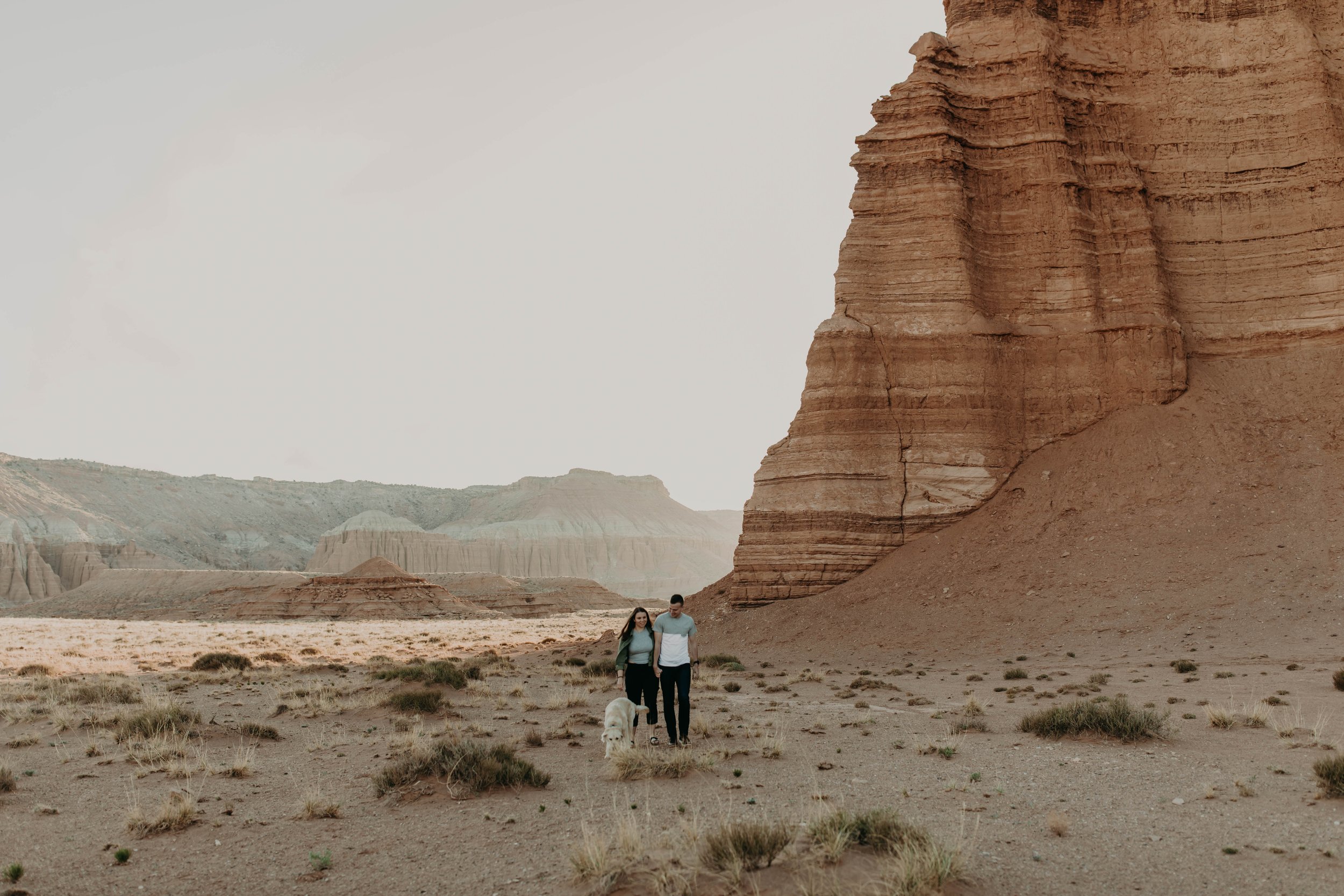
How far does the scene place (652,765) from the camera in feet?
30.0

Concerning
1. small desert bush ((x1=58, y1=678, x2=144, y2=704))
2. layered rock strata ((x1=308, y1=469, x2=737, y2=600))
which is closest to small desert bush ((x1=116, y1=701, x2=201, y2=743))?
small desert bush ((x1=58, y1=678, x2=144, y2=704))

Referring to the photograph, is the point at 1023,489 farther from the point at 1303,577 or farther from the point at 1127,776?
the point at 1127,776

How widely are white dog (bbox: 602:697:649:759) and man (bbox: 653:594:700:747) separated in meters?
0.47

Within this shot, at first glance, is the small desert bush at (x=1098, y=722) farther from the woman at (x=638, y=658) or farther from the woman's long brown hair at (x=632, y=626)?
the woman's long brown hair at (x=632, y=626)

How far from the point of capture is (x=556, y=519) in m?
148

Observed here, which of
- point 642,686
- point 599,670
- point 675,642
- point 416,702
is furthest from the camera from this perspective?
point 599,670

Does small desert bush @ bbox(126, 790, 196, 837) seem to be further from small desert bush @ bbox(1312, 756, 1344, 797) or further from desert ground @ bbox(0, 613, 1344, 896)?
small desert bush @ bbox(1312, 756, 1344, 797)

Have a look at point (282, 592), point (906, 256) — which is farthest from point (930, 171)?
point (282, 592)

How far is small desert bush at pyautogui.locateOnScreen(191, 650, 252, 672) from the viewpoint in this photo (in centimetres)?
2392

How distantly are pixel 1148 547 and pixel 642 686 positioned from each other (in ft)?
64.2

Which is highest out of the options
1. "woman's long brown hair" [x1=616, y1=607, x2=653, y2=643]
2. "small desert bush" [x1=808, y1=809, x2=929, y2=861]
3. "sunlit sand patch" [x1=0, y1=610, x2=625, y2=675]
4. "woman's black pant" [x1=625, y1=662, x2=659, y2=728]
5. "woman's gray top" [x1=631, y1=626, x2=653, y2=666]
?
"woman's long brown hair" [x1=616, y1=607, x2=653, y2=643]

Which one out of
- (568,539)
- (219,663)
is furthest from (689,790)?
(568,539)

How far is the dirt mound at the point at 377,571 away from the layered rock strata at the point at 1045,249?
50.1 meters

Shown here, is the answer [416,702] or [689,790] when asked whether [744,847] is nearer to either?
[689,790]
